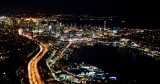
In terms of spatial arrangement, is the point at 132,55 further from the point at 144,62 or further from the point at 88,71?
the point at 88,71

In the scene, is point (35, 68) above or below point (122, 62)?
above

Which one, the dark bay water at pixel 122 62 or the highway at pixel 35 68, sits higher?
the highway at pixel 35 68

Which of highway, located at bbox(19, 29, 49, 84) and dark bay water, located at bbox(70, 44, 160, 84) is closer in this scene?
highway, located at bbox(19, 29, 49, 84)

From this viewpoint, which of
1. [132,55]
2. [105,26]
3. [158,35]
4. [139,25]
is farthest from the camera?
[105,26]

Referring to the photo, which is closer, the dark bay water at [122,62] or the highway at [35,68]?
the highway at [35,68]

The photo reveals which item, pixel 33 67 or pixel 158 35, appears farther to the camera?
pixel 158 35

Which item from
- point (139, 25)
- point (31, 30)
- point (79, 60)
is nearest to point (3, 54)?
point (79, 60)

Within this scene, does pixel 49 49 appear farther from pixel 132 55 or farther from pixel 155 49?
pixel 155 49

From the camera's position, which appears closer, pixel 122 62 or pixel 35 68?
pixel 35 68

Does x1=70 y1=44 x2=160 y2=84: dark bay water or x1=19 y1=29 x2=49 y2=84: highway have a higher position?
x1=19 y1=29 x2=49 y2=84: highway

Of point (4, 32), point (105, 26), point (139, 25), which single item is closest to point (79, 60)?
point (4, 32)

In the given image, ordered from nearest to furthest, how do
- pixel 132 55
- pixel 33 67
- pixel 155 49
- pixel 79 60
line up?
pixel 33 67 < pixel 79 60 < pixel 132 55 < pixel 155 49
